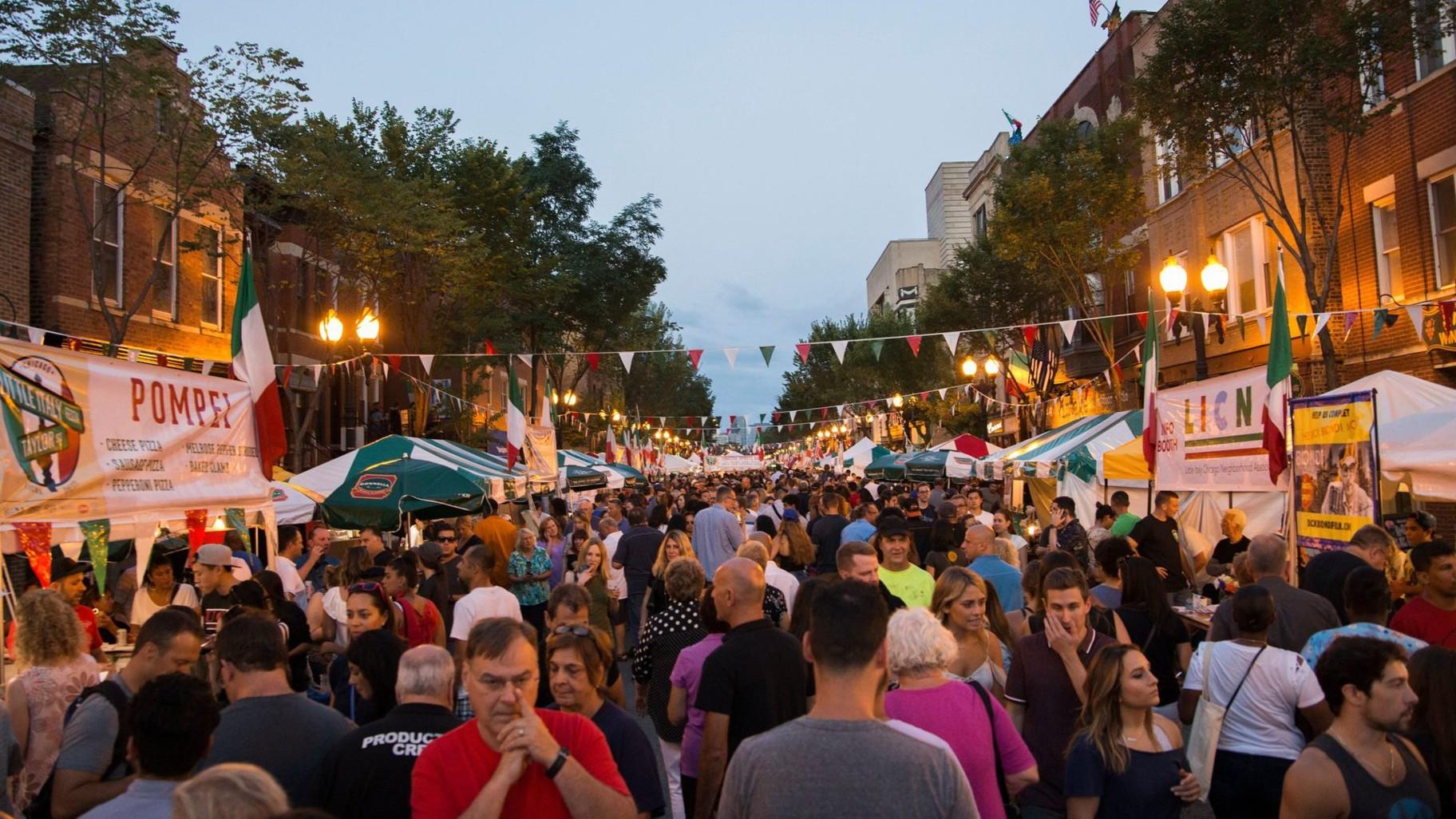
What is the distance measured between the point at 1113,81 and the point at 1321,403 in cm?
2545

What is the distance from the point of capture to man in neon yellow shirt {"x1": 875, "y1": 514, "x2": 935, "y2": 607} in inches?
343

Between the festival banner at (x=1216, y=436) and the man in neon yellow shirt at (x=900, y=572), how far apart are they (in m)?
4.35

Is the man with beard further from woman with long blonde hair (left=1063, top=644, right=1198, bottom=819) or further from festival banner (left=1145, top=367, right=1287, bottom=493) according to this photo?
festival banner (left=1145, top=367, right=1287, bottom=493)

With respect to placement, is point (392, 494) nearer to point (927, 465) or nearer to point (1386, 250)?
point (927, 465)

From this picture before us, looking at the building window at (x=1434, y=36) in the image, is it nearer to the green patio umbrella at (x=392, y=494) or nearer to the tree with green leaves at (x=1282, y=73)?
the tree with green leaves at (x=1282, y=73)

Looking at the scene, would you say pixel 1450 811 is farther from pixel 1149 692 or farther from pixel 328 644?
pixel 328 644

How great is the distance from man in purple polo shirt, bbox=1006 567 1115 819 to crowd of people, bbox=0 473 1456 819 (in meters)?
0.01

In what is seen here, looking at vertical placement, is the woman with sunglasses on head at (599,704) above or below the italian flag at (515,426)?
below

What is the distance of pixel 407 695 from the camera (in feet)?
14.5

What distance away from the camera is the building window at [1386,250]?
2061 cm

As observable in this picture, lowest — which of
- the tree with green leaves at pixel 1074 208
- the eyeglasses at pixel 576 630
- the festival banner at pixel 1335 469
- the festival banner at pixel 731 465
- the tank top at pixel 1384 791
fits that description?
the tank top at pixel 1384 791

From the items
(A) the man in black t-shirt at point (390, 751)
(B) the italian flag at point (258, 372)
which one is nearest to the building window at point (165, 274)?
(B) the italian flag at point (258, 372)

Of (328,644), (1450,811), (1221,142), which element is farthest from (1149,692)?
(1221,142)

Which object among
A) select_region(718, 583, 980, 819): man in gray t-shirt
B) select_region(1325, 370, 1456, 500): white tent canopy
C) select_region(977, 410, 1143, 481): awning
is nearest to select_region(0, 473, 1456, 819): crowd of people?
select_region(718, 583, 980, 819): man in gray t-shirt
